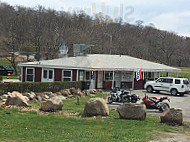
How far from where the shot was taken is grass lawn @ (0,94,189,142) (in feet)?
25.6

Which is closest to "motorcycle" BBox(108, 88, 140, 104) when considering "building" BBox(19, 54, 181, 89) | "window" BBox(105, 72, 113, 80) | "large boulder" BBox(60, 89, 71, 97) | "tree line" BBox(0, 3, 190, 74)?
"large boulder" BBox(60, 89, 71, 97)


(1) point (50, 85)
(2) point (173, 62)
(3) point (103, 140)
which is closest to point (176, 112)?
(3) point (103, 140)

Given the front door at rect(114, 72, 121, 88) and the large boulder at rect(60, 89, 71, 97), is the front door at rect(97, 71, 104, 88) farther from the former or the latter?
the large boulder at rect(60, 89, 71, 97)

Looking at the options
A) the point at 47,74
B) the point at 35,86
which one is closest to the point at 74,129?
the point at 35,86

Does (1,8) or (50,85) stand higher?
(1,8)

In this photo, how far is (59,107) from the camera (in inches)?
525

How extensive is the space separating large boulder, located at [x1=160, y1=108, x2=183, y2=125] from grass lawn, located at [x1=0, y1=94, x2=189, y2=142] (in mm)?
408

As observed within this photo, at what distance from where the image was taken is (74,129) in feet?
29.7

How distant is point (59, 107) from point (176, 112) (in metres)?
5.85

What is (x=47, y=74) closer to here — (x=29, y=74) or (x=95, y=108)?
(x=29, y=74)

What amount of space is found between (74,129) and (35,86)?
11.2m

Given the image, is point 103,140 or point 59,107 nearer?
point 103,140

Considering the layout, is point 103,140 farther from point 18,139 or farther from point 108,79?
point 108,79

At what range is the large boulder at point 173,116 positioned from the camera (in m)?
10.6
